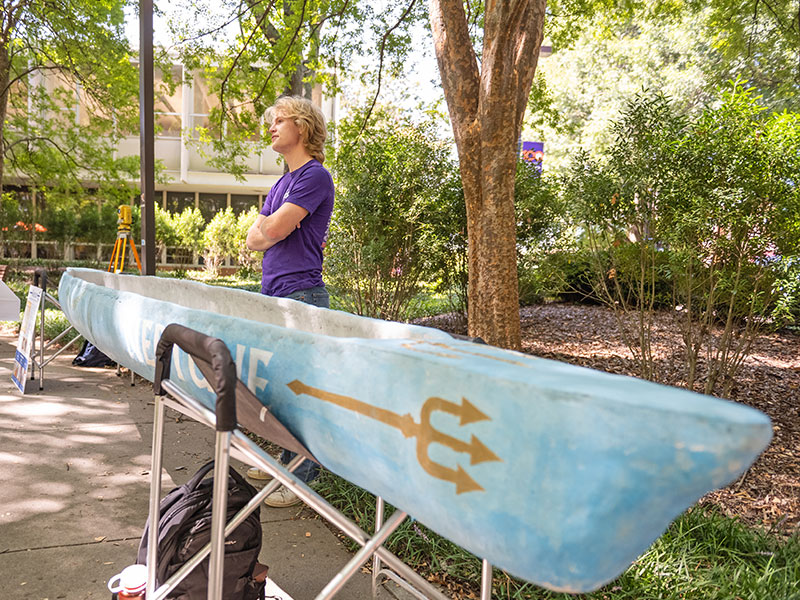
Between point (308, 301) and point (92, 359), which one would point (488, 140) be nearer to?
point (308, 301)

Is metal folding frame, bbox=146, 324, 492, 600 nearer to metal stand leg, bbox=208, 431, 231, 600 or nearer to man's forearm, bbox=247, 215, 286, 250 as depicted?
metal stand leg, bbox=208, 431, 231, 600

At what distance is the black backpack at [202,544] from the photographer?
216cm

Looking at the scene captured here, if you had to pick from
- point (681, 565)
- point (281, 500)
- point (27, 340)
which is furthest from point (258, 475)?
point (27, 340)

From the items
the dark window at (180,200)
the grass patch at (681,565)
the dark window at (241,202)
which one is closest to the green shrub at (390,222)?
the grass patch at (681,565)

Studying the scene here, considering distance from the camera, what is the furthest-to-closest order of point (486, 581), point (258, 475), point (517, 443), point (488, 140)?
point (488, 140) < point (258, 475) < point (486, 581) < point (517, 443)

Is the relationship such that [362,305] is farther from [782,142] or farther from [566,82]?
[566,82]

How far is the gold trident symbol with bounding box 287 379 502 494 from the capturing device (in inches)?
45.7

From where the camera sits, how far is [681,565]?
9.34 ft

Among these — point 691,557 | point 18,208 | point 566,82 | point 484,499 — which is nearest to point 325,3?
point 691,557

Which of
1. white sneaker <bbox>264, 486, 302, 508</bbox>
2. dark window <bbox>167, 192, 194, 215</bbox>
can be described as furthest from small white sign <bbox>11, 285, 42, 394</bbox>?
dark window <bbox>167, 192, 194, 215</bbox>

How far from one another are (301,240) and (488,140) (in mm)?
2958

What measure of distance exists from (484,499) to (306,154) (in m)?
2.51

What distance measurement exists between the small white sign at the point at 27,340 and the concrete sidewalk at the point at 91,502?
153mm

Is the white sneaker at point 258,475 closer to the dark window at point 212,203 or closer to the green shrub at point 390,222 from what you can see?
the green shrub at point 390,222
